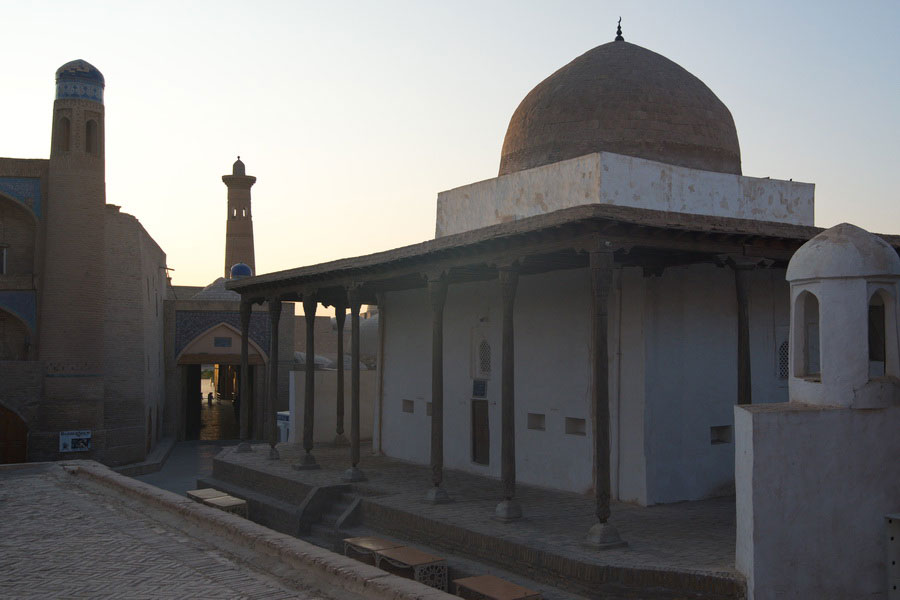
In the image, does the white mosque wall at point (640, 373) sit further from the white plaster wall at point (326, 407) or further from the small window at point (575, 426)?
the white plaster wall at point (326, 407)

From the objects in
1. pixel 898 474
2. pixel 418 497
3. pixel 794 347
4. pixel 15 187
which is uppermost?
pixel 15 187

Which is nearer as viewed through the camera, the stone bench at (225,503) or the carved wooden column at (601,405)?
the carved wooden column at (601,405)

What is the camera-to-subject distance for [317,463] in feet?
48.8

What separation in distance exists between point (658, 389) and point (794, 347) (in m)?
2.86

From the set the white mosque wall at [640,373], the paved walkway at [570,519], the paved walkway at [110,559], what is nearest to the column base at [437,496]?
the paved walkway at [570,519]

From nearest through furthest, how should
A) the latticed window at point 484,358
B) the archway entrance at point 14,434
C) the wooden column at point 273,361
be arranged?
the latticed window at point 484,358 < the wooden column at point 273,361 < the archway entrance at point 14,434

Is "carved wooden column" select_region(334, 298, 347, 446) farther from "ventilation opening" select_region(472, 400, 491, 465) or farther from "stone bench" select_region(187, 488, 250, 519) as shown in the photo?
"stone bench" select_region(187, 488, 250, 519)

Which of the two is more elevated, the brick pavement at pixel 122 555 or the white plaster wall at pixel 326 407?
the white plaster wall at pixel 326 407

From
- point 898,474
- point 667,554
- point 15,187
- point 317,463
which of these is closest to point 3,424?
point 15,187

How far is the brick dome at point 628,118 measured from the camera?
13.2m

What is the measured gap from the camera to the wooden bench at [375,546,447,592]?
8336mm

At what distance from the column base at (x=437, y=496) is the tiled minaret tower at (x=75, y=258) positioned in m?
13.0

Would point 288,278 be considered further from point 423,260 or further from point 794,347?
point 794,347

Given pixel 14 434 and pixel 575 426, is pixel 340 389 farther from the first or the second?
pixel 14 434
